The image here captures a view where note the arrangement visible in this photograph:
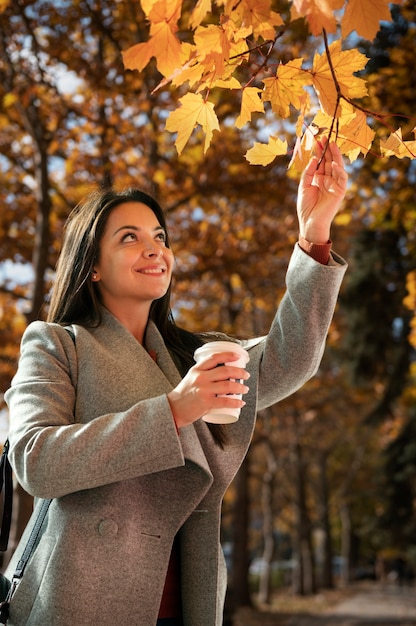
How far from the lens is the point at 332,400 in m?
21.6

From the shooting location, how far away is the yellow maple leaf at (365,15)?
1.47 m

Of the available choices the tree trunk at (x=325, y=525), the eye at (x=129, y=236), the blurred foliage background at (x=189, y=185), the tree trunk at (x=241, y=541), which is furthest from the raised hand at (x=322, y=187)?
the tree trunk at (x=325, y=525)

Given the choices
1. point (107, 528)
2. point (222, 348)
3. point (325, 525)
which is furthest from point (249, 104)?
point (325, 525)

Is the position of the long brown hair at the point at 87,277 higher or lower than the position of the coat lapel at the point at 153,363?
higher

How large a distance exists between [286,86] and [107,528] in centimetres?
120

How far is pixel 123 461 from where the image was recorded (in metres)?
Result: 1.76

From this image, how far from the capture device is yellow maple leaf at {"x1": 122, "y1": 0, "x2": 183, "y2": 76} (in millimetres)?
1652

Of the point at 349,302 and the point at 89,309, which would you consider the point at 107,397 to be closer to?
the point at 89,309

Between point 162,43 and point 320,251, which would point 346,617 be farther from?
point 162,43

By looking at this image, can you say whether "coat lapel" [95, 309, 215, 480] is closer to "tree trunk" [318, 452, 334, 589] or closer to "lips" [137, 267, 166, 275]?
"lips" [137, 267, 166, 275]

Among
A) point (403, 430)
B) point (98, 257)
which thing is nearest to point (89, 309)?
point (98, 257)

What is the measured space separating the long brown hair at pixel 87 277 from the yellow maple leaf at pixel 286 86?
0.64m

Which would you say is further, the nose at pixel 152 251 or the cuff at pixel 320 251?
the nose at pixel 152 251

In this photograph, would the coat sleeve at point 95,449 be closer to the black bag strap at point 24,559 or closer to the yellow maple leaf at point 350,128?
the black bag strap at point 24,559
